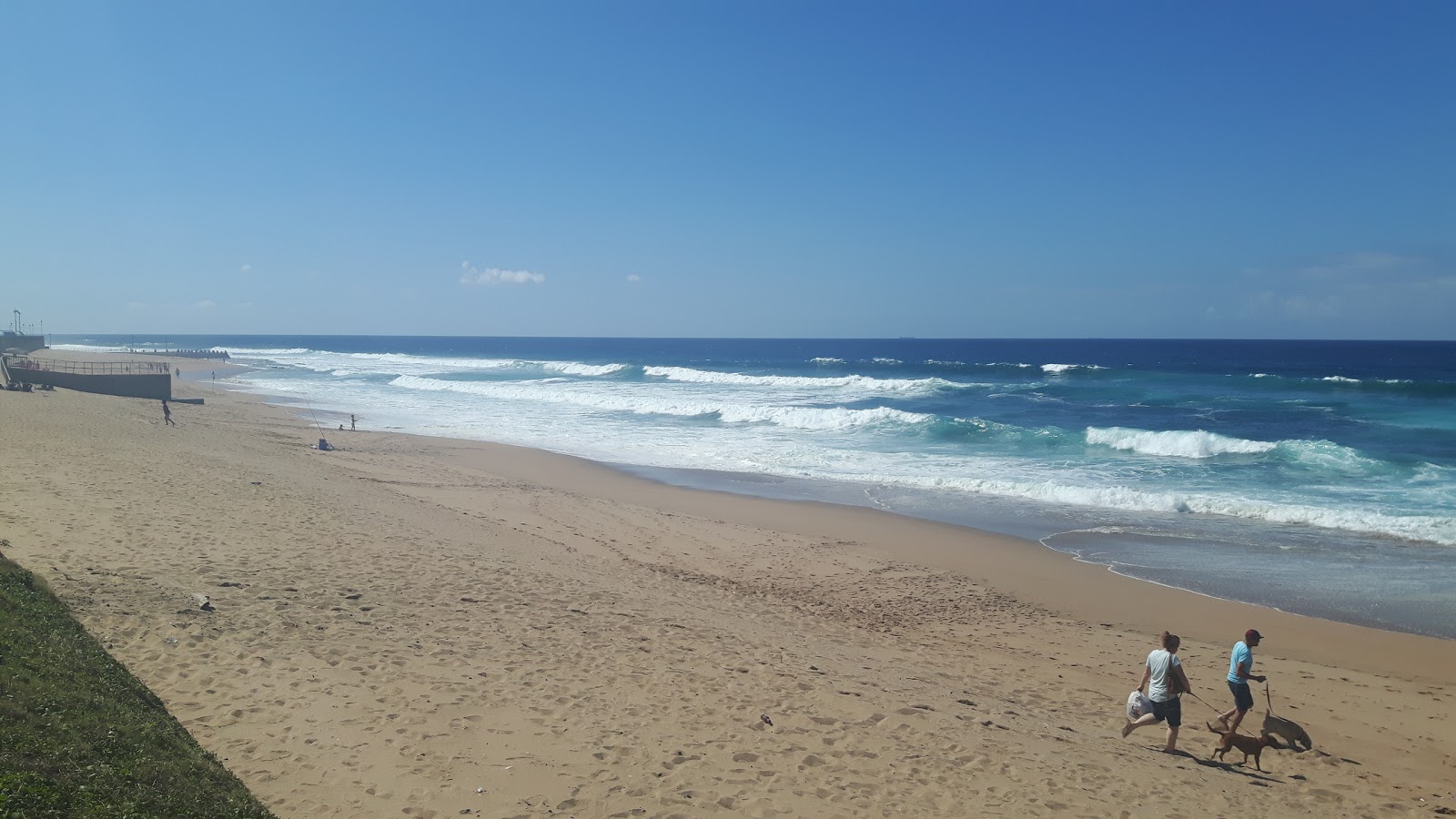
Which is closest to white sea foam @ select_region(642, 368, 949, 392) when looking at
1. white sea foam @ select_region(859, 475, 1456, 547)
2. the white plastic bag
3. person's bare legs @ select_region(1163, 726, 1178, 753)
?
white sea foam @ select_region(859, 475, 1456, 547)

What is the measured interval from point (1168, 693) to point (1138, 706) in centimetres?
29

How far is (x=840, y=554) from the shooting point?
44.2 ft

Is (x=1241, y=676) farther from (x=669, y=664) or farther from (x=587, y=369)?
(x=587, y=369)

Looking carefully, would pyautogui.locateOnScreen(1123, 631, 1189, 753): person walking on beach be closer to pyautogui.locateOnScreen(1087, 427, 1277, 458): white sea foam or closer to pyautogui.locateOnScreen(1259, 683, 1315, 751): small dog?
pyautogui.locateOnScreen(1259, 683, 1315, 751): small dog

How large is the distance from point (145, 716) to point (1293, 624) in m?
12.1

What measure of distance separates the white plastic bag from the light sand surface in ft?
0.97

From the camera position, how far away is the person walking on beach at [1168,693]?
7.05m

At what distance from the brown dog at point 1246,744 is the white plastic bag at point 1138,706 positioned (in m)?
0.58

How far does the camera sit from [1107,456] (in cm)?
2383

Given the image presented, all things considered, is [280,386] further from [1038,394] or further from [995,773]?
[995,773]

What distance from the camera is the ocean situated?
1325 cm

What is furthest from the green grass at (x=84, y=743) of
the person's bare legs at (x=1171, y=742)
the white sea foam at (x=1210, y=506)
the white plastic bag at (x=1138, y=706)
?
the white sea foam at (x=1210, y=506)

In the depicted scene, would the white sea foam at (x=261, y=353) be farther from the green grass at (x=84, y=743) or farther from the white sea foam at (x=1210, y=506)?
the green grass at (x=84, y=743)

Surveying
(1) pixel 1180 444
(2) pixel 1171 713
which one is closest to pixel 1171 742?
(2) pixel 1171 713
